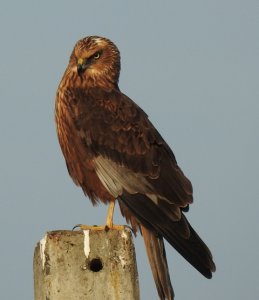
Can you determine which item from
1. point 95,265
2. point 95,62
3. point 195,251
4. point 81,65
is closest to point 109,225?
point 195,251

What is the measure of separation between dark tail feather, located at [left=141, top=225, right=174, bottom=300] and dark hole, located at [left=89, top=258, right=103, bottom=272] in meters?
1.38

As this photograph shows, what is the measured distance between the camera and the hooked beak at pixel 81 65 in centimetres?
878

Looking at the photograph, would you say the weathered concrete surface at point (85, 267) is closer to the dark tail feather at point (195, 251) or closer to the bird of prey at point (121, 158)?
the dark tail feather at point (195, 251)

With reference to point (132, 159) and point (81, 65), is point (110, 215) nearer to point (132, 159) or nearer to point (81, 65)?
point (132, 159)

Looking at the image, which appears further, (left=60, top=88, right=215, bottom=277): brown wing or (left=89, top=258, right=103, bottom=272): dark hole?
(left=60, top=88, right=215, bottom=277): brown wing

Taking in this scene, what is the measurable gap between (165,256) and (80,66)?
263cm

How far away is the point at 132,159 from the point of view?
27.2 feet

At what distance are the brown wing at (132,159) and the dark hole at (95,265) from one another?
66.5 inches

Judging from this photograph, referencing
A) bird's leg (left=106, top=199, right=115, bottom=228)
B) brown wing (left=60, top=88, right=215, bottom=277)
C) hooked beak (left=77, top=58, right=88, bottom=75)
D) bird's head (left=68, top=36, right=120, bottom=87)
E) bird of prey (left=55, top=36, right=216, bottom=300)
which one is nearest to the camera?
bird's leg (left=106, top=199, right=115, bottom=228)

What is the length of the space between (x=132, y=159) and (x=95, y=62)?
1513 mm

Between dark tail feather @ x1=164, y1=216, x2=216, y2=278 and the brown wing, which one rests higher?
the brown wing

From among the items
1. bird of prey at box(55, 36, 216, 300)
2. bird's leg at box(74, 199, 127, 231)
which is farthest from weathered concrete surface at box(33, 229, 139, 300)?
bird of prey at box(55, 36, 216, 300)

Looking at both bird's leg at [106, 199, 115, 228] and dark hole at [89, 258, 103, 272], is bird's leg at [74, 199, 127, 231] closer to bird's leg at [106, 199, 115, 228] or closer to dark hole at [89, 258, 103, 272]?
bird's leg at [106, 199, 115, 228]

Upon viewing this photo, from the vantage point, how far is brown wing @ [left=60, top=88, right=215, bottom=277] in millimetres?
7414
